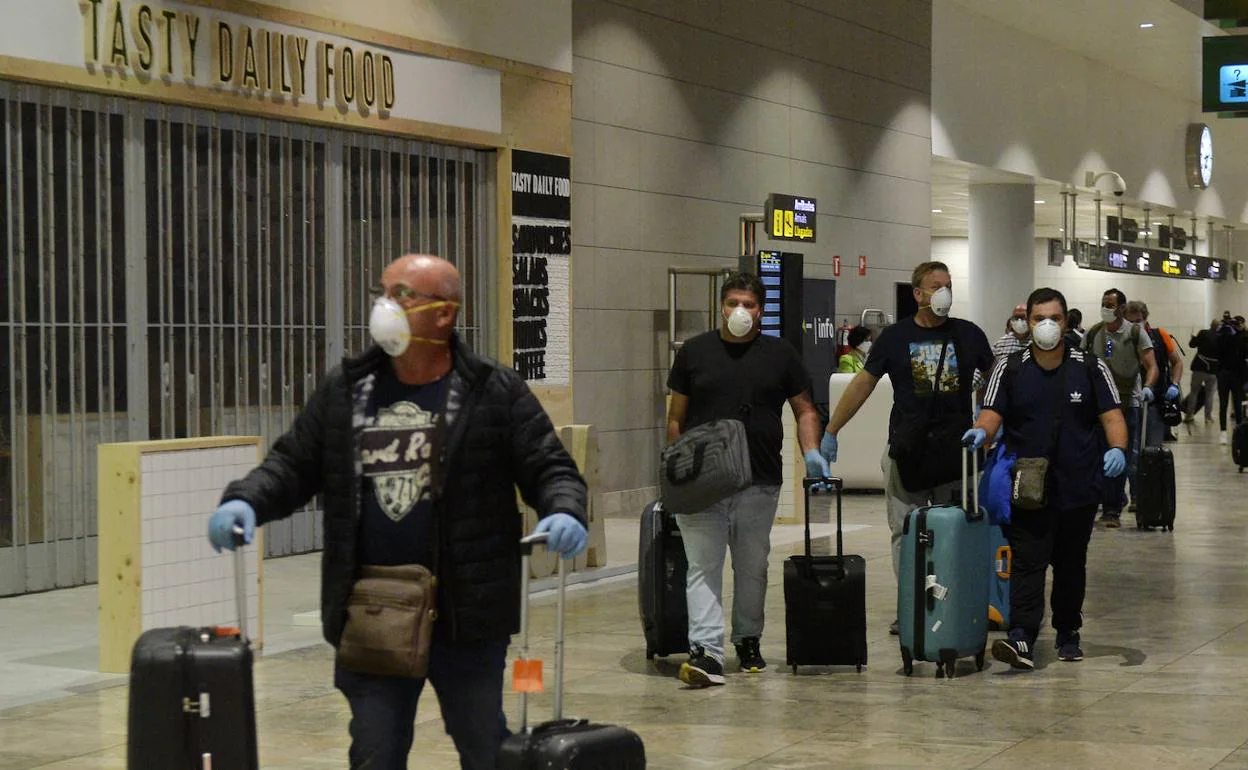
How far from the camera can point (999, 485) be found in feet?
28.1

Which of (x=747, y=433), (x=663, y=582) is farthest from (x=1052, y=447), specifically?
(x=663, y=582)

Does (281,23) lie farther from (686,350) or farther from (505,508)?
(505,508)

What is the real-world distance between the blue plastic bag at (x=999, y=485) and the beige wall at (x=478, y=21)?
254 inches

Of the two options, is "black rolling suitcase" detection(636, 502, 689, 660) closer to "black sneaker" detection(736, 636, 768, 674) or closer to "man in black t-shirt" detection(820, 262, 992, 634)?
"black sneaker" detection(736, 636, 768, 674)

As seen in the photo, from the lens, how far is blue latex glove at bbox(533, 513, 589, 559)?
4469 mm

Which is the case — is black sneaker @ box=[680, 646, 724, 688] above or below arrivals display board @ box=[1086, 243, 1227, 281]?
below

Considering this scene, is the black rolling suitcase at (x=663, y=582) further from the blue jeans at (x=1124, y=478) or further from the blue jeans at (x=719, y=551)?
the blue jeans at (x=1124, y=478)

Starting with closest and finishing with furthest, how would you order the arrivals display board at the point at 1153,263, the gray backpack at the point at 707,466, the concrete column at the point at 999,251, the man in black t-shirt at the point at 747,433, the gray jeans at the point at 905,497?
1. the gray backpack at the point at 707,466
2. the man in black t-shirt at the point at 747,433
3. the gray jeans at the point at 905,497
4. the concrete column at the point at 999,251
5. the arrivals display board at the point at 1153,263

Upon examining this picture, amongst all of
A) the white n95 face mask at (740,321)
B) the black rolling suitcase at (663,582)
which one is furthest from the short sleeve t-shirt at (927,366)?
the black rolling suitcase at (663,582)

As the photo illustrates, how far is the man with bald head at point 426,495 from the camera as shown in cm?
455

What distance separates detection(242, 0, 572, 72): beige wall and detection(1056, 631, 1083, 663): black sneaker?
277 inches

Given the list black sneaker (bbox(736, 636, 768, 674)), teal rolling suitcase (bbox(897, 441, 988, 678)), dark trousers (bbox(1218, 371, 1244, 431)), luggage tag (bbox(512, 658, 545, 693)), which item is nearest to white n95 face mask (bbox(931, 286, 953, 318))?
teal rolling suitcase (bbox(897, 441, 988, 678))

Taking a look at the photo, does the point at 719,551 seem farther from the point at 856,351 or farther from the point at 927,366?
the point at 856,351

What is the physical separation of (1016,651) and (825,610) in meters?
0.91
